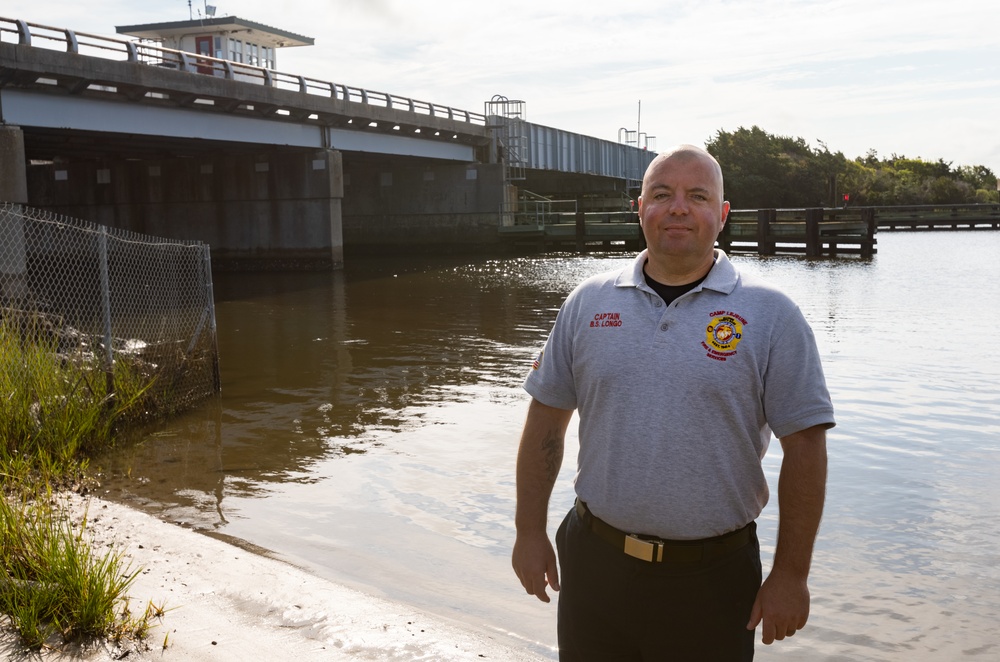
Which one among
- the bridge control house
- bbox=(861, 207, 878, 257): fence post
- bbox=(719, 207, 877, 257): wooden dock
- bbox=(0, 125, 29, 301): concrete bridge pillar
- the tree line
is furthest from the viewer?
the tree line

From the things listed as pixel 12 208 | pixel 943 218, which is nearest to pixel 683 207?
pixel 12 208

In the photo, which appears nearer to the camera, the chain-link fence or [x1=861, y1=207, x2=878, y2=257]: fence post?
the chain-link fence

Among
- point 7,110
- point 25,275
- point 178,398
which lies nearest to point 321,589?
point 178,398

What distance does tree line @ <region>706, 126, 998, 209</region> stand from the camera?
283ft

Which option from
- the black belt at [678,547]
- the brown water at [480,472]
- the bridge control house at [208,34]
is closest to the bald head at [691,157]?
the black belt at [678,547]

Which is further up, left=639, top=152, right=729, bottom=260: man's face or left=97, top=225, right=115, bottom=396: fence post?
left=639, top=152, right=729, bottom=260: man's face

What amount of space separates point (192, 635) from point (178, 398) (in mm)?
6957

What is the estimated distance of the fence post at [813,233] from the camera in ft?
133

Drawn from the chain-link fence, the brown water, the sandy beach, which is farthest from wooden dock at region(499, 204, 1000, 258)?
the sandy beach

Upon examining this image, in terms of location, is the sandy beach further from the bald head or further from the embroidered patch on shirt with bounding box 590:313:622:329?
the bald head

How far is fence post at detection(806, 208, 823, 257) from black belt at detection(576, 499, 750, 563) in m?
39.5

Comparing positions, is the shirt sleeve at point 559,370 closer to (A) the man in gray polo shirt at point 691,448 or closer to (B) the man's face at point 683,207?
(A) the man in gray polo shirt at point 691,448

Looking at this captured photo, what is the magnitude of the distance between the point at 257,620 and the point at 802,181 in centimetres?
8705

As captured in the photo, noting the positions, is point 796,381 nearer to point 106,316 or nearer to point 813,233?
point 106,316
